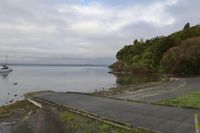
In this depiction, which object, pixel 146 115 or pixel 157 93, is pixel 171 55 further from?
pixel 146 115

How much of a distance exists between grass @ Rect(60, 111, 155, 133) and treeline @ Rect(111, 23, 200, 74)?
39555 millimetres

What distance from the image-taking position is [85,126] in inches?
559

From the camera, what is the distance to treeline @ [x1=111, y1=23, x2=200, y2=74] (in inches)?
2061

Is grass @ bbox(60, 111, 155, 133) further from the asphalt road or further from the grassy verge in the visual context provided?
the asphalt road

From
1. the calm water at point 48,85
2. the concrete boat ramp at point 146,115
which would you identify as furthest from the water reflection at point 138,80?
the concrete boat ramp at point 146,115

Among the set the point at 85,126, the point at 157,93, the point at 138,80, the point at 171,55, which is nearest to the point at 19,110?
the point at 85,126

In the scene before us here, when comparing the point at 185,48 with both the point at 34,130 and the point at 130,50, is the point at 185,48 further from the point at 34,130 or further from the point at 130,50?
the point at 130,50

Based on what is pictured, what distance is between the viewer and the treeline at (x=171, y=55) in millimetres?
52344

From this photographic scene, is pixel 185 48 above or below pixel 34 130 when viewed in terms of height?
above

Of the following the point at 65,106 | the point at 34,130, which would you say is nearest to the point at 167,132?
the point at 34,130

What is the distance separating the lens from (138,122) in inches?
530

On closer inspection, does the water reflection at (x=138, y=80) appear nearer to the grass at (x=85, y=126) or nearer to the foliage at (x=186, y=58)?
the foliage at (x=186, y=58)

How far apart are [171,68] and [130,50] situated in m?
54.0

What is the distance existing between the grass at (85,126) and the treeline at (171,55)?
39.6 meters
